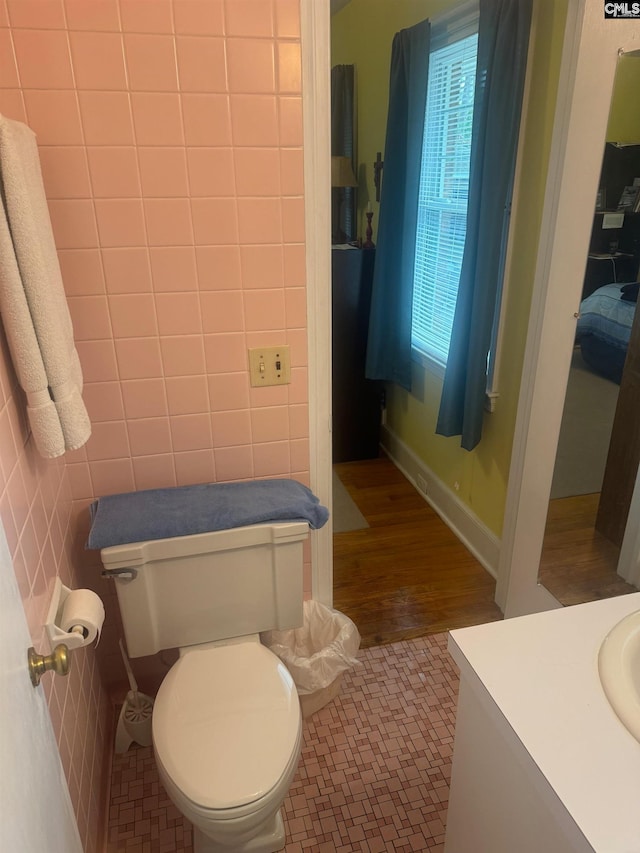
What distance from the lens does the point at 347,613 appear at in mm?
2342

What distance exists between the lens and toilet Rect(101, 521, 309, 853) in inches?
50.4

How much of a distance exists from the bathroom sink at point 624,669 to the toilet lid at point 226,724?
28.5 inches

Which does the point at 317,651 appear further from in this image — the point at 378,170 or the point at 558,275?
the point at 378,170

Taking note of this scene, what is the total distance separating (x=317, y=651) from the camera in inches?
76.9

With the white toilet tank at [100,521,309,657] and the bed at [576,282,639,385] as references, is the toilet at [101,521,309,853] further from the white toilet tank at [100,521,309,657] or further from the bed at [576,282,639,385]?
the bed at [576,282,639,385]

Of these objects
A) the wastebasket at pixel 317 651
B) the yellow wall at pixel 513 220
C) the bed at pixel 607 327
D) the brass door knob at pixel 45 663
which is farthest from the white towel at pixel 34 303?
the yellow wall at pixel 513 220

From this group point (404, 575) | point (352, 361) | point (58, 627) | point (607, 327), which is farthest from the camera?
point (352, 361)

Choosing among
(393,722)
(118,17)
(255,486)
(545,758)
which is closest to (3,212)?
(118,17)

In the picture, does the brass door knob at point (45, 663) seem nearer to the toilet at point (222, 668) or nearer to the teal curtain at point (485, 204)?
the toilet at point (222, 668)

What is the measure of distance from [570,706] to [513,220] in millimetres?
1751

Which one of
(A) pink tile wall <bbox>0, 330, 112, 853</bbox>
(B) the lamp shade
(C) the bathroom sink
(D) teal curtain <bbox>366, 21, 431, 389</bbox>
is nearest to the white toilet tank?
(A) pink tile wall <bbox>0, 330, 112, 853</bbox>

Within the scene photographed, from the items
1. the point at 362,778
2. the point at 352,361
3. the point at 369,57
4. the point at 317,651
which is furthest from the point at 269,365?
the point at 369,57

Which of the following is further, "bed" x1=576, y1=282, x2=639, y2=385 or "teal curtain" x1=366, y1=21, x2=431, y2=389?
"teal curtain" x1=366, y1=21, x2=431, y2=389

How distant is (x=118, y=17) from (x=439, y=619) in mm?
2077
